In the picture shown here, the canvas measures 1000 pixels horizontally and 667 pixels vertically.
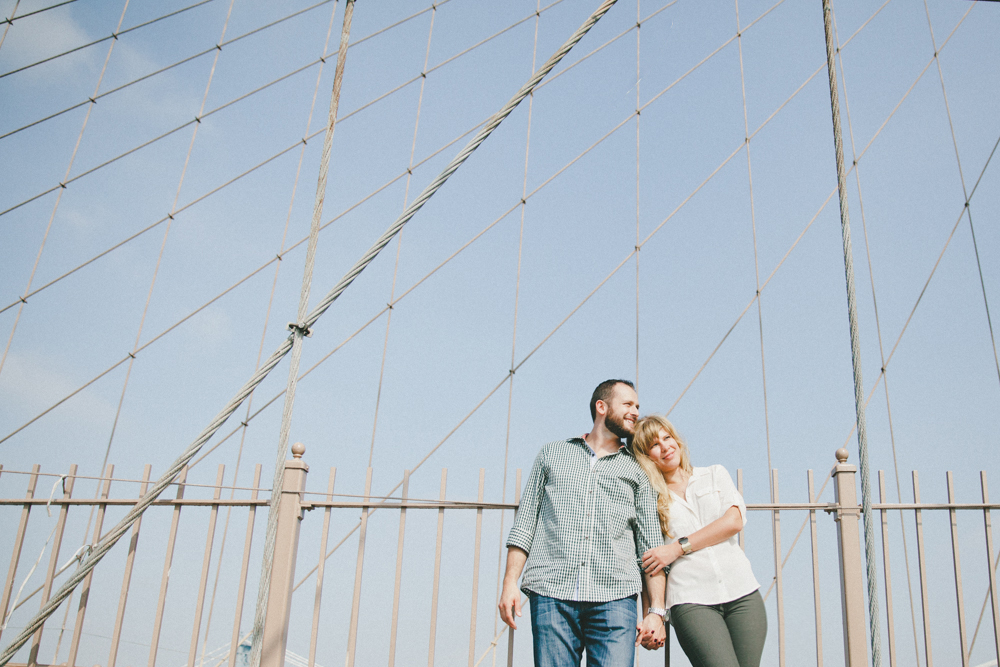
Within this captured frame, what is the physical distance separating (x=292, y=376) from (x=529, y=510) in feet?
3.04

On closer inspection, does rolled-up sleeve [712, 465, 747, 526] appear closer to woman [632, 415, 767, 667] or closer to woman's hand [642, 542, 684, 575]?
woman [632, 415, 767, 667]

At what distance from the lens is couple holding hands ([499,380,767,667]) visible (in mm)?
1795

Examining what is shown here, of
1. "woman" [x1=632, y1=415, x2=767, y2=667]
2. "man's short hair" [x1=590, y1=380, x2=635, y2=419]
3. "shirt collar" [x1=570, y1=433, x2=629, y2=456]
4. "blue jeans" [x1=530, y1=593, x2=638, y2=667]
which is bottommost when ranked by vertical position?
"blue jeans" [x1=530, y1=593, x2=638, y2=667]

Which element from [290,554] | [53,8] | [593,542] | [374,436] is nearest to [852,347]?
[593,542]

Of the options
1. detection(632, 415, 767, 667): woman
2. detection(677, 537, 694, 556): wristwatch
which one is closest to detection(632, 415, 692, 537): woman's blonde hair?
detection(632, 415, 767, 667): woman

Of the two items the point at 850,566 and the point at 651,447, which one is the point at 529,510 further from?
the point at 850,566

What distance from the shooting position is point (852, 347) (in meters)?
1.52

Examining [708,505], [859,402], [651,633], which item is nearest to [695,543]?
[708,505]

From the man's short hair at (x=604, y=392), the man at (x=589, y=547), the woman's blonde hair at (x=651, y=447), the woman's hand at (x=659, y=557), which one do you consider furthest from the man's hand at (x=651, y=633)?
the man's short hair at (x=604, y=392)

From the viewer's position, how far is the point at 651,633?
181cm

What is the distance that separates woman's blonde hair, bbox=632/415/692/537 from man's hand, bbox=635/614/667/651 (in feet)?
0.86

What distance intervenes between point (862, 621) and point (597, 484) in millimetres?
876

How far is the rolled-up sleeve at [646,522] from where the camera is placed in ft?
6.27

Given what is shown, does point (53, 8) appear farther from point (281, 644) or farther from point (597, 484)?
point (597, 484)
